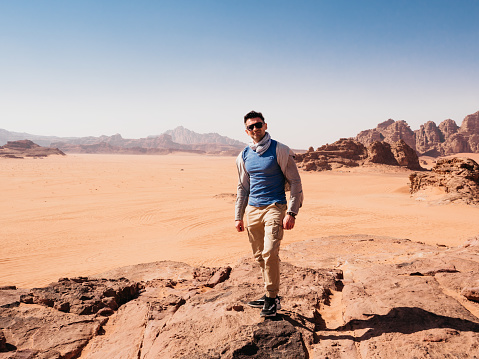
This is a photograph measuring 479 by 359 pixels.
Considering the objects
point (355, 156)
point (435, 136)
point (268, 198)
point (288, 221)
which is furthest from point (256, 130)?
point (435, 136)

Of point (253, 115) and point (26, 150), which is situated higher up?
point (253, 115)

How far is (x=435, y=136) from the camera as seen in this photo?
100625 millimetres

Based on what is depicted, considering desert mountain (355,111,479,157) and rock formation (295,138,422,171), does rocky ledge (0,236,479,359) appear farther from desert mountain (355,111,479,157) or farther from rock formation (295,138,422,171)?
desert mountain (355,111,479,157)

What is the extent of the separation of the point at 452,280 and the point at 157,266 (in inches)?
213

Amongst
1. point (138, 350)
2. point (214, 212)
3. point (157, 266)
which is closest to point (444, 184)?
point (214, 212)

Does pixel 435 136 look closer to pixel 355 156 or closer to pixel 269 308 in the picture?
pixel 355 156

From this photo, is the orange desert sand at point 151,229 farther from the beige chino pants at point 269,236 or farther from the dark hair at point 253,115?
the dark hair at point 253,115

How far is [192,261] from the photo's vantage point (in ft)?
26.5

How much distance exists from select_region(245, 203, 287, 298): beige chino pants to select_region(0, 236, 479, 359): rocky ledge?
0.40 m

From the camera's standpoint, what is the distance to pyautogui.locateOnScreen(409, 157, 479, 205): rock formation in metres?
16.5

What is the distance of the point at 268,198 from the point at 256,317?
4.22ft

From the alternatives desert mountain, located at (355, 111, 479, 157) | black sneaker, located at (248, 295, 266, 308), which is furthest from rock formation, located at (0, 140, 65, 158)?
black sneaker, located at (248, 295, 266, 308)

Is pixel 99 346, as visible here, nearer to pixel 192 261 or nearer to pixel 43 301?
pixel 43 301

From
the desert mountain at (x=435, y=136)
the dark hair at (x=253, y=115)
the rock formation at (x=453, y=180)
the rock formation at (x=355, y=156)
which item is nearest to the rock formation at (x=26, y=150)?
the rock formation at (x=355, y=156)
